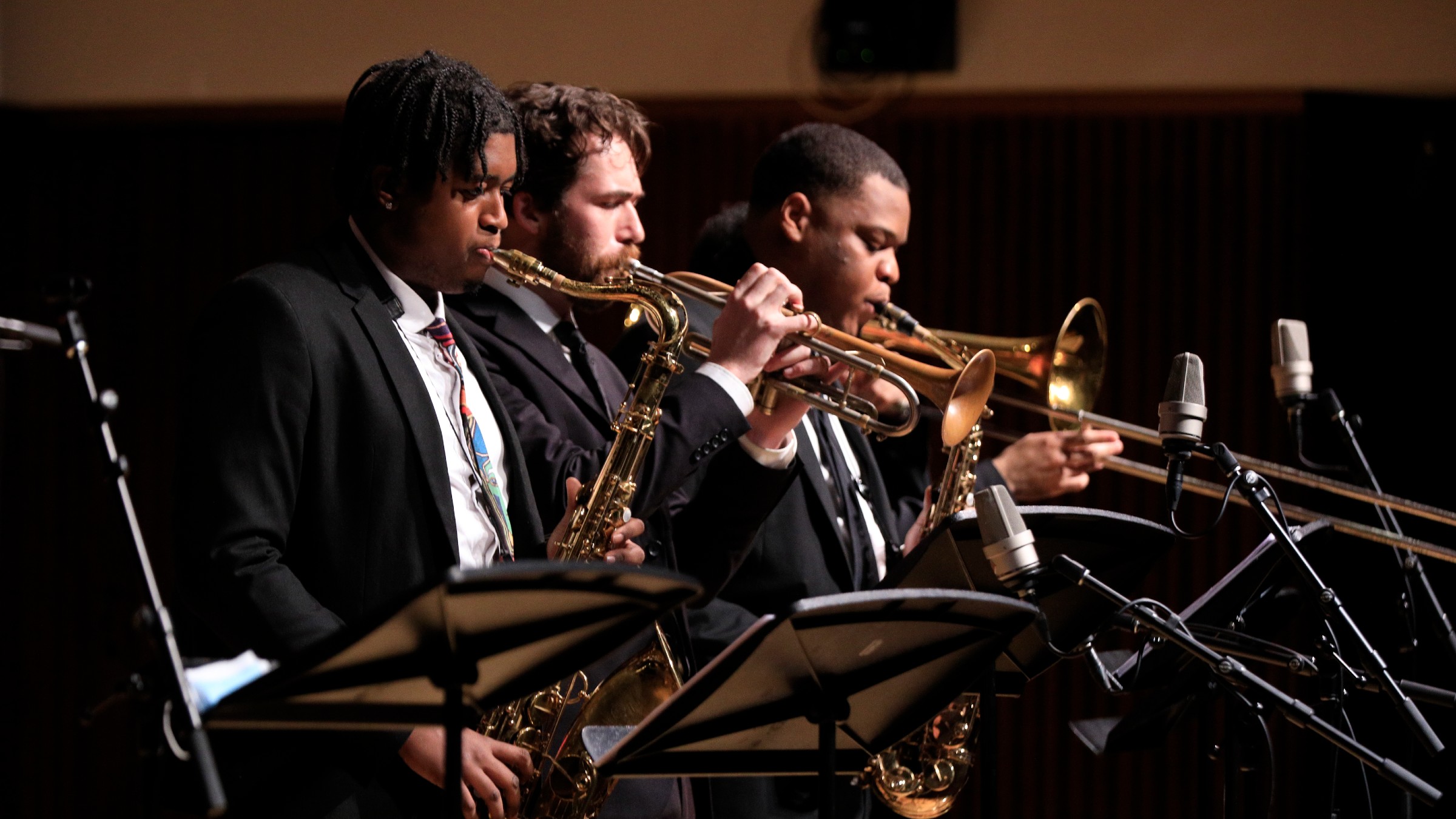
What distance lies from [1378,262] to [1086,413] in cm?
198

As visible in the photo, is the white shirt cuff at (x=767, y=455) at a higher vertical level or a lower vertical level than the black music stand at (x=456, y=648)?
lower

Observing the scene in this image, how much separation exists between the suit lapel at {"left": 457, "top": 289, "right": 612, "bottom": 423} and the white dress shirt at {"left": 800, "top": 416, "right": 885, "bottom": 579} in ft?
2.02

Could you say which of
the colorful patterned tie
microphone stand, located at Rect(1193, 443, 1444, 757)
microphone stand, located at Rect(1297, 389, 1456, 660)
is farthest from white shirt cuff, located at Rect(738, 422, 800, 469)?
microphone stand, located at Rect(1297, 389, 1456, 660)

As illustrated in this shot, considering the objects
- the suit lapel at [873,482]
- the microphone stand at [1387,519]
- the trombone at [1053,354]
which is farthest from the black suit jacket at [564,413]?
the microphone stand at [1387,519]

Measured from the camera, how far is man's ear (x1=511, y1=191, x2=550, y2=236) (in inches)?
110

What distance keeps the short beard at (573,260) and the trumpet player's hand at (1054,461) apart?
1.29 metres

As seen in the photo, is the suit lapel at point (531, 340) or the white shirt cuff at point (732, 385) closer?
the white shirt cuff at point (732, 385)

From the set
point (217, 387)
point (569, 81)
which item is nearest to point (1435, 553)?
point (217, 387)

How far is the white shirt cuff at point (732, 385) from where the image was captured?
2.41 metres

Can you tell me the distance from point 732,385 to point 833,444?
35.3 inches

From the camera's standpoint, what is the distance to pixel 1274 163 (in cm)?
509

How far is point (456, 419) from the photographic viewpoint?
2.14 m

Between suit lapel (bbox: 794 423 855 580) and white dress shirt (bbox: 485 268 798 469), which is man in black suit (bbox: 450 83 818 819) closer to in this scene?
white dress shirt (bbox: 485 268 798 469)

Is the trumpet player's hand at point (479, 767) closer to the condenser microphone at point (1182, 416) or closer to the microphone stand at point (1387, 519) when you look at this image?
the condenser microphone at point (1182, 416)
